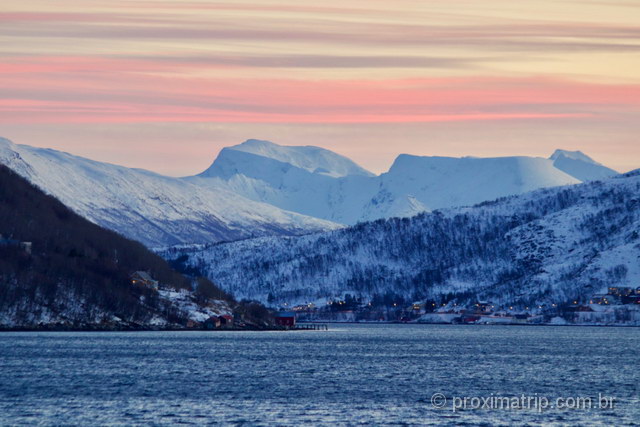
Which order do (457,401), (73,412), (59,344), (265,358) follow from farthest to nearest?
(59,344) < (265,358) < (457,401) < (73,412)

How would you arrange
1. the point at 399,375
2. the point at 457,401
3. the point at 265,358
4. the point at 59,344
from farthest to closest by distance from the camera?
the point at 59,344 → the point at 265,358 → the point at 399,375 → the point at 457,401

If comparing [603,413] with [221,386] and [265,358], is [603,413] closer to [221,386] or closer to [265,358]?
[221,386]

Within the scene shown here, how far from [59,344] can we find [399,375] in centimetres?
6974

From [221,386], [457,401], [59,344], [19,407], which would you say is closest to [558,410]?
[457,401]

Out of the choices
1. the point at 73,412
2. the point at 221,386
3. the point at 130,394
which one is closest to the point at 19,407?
the point at 73,412

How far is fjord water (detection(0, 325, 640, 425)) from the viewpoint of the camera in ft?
343

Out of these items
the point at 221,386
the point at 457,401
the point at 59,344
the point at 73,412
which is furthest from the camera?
the point at 59,344

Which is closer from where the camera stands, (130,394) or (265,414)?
(265,414)

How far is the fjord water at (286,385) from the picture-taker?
104 m

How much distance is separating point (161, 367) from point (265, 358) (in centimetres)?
2801

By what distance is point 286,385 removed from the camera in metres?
132

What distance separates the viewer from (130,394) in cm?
11950

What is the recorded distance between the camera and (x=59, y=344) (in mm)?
197875

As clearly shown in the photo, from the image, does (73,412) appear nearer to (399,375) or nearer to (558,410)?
(558,410)
